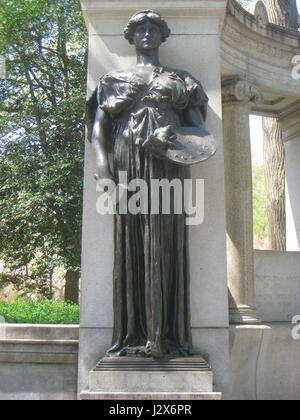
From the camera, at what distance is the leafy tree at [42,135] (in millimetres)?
17547

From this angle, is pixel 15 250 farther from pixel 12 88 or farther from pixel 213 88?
pixel 213 88

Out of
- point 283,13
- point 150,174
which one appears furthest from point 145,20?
point 283,13

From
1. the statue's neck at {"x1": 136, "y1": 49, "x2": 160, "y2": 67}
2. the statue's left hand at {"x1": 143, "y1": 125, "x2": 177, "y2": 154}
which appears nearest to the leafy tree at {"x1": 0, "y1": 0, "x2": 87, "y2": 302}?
the statue's neck at {"x1": 136, "y1": 49, "x2": 160, "y2": 67}

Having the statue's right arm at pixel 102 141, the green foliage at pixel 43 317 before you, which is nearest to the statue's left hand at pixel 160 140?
A: the statue's right arm at pixel 102 141

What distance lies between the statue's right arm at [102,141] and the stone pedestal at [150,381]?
2.11m

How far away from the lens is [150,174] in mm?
5297

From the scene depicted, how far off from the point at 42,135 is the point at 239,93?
489 inches

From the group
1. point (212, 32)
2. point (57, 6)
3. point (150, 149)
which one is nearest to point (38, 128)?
point (57, 6)

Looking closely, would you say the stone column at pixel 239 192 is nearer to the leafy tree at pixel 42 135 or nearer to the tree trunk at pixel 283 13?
the tree trunk at pixel 283 13

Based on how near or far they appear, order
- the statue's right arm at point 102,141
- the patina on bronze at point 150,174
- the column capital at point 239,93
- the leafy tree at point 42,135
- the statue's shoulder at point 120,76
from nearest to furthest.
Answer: the patina on bronze at point 150,174, the statue's right arm at point 102,141, the statue's shoulder at point 120,76, the column capital at point 239,93, the leafy tree at point 42,135

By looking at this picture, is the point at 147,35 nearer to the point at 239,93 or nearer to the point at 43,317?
the point at 239,93

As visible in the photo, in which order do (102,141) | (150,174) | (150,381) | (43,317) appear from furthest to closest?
(43,317) < (102,141) < (150,174) < (150,381)

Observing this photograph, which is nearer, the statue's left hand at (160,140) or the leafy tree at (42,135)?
the statue's left hand at (160,140)

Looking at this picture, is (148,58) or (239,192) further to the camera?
(239,192)
